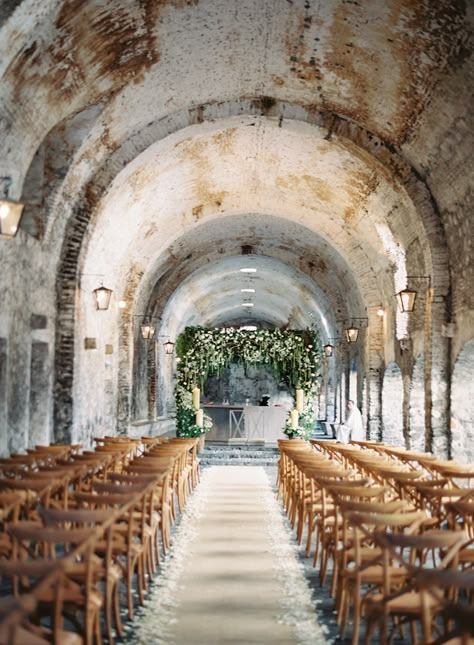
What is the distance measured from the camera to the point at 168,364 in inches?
1061

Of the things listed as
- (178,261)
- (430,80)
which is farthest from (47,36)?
(178,261)

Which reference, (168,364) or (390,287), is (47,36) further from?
(168,364)

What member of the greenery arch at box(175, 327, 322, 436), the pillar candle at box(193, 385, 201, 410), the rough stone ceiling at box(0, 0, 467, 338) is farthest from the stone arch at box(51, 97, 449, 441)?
the greenery arch at box(175, 327, 322, 436)

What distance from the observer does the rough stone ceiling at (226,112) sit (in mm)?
8891

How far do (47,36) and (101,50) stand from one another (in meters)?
1.13

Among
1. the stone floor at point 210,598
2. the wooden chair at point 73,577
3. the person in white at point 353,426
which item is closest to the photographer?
the wooden chair at point 73,577

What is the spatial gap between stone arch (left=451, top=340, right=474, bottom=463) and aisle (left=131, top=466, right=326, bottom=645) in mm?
3040

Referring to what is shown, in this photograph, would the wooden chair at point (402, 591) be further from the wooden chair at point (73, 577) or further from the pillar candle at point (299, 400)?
the pillar candle at point (299, 400)

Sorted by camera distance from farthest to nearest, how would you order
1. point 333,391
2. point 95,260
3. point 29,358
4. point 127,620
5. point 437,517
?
1. point 333,391
2. point 95,260
3. point 29,358
4. point 437,517
5. point 127,620

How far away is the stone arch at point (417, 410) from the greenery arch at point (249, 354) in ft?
19.4

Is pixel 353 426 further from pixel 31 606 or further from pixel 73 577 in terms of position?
pixel 31 606

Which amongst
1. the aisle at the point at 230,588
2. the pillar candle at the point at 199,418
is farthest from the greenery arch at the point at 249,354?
the aisle at the point at 230,588

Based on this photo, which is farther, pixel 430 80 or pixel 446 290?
pixel 446 290

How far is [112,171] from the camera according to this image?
12.5 m
